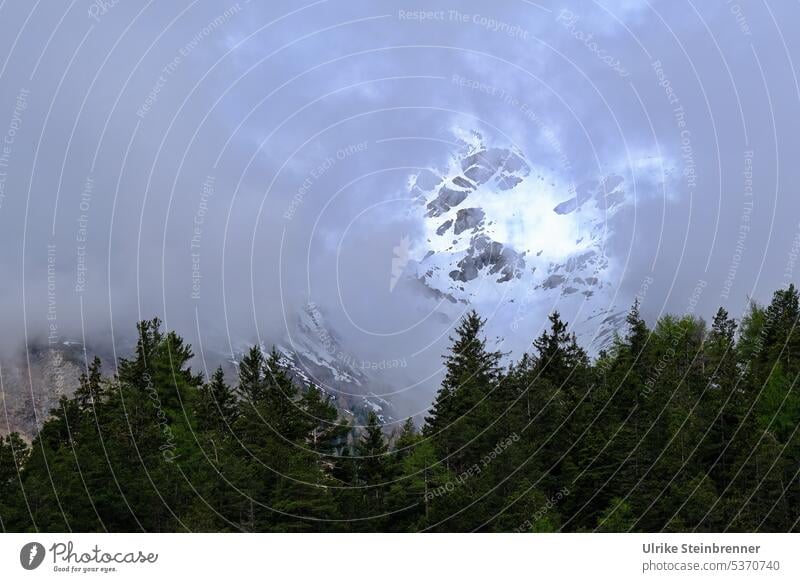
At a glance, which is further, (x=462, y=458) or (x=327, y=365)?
(x=327, y=365)
